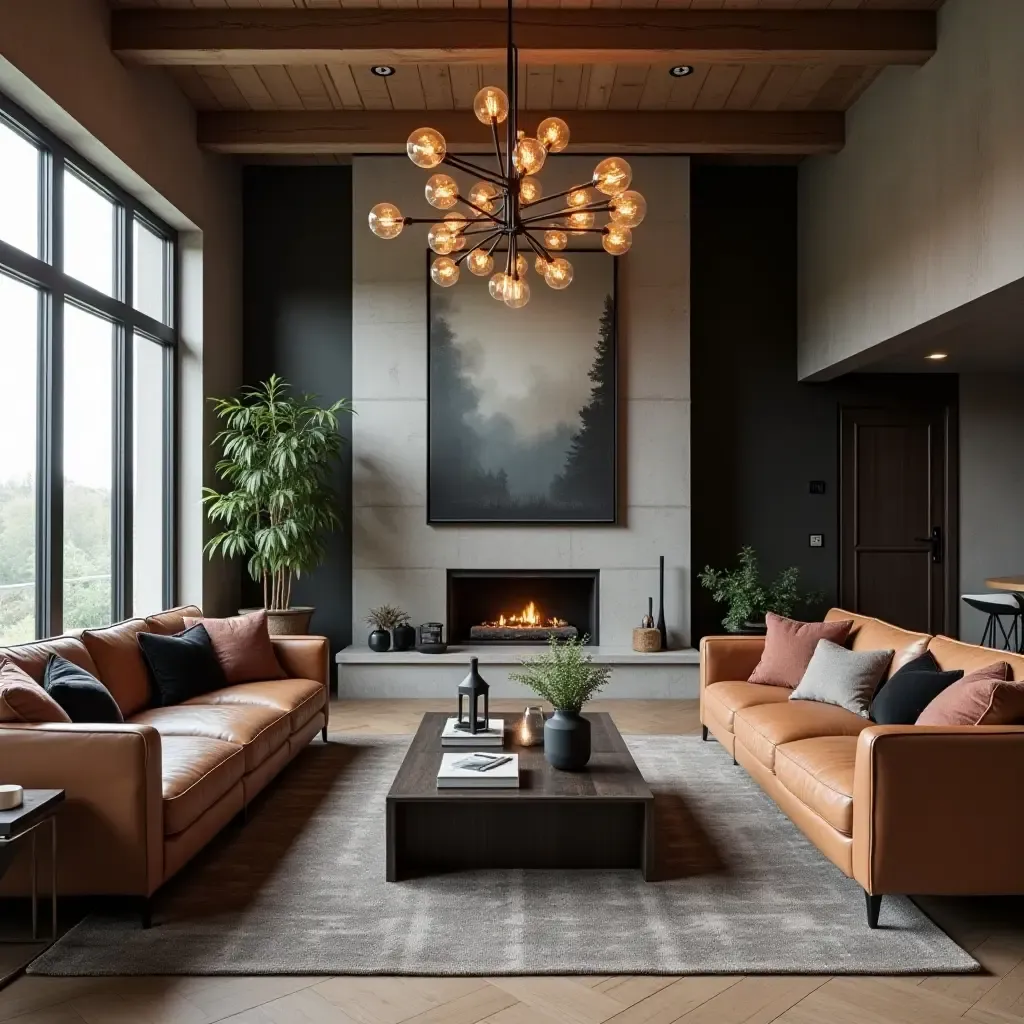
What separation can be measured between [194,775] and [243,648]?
1709 mm

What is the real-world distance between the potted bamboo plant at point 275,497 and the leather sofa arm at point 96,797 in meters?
3.17

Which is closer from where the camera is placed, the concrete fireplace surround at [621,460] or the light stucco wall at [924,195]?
the light stucco wall at [924,195]

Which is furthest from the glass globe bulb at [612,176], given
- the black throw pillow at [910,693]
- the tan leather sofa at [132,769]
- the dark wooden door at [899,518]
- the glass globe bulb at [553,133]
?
the dark wooden door at [899,518]

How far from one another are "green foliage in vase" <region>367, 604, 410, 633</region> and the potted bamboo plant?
A: 592 mm

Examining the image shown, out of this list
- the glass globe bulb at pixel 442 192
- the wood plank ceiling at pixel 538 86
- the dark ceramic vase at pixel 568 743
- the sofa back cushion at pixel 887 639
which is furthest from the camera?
the wood plank ceiling at pixel 538 86

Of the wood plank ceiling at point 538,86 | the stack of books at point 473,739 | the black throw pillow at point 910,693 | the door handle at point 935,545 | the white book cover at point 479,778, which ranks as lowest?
the white book cover at point 479,778

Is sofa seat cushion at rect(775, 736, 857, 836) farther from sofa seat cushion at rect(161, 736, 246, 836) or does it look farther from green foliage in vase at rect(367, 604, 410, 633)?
green foliage in vase at rect(367, 604, 410, 633)

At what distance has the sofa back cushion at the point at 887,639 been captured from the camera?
3885mm

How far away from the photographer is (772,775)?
3.62 m

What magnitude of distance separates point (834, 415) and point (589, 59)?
3.42 meters

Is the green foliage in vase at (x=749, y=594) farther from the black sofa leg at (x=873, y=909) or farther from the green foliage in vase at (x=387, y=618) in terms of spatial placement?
the black sofa leg at (x=873, y=909)

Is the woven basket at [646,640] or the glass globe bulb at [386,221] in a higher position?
the glass globe bulb at [386,221]

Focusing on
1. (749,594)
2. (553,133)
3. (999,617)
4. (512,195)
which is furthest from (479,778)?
Answer: (999,617)

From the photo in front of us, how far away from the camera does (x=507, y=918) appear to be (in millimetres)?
2854
